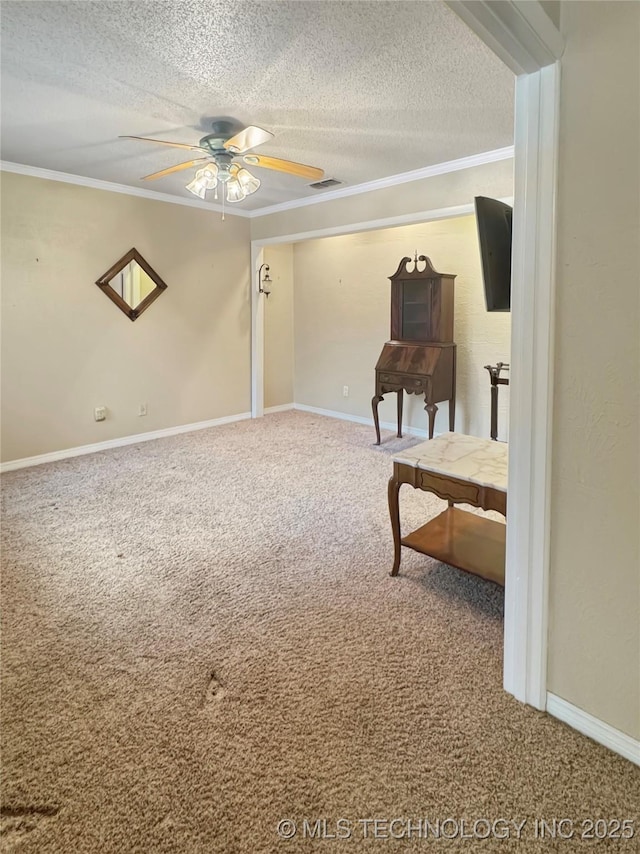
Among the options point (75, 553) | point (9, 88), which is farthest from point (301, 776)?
point (9, 88)

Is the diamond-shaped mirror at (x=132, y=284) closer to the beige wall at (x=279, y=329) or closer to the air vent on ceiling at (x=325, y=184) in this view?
the beige wall at (x=279, y=329)

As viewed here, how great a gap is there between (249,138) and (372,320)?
10.00 feet

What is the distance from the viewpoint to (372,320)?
5.42 meters

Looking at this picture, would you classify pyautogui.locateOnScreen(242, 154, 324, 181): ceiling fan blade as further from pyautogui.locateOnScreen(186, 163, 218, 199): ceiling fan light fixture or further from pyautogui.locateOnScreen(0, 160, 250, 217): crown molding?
pyautogui.locateOnScreen(0, 160, 250, 217): crown molding

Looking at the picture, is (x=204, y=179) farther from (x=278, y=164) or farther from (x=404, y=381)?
(x=404, y=381)

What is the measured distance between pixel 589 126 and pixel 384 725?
5.96ft

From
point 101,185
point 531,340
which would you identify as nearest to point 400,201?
point 101,185

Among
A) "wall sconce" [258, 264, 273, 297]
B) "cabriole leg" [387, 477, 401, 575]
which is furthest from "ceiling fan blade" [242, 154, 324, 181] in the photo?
"wall sconce" [258, 264, 273, 297]

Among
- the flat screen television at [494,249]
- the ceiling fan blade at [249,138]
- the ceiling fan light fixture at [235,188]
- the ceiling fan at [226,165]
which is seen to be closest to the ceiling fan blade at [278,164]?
the ceiling fan at [226,165]

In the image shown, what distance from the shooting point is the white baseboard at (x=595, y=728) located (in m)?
1.40

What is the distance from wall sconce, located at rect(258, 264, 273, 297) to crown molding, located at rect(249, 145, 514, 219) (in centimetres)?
74

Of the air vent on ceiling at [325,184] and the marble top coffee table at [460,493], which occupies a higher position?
the air vent on ceiling at [325,184]

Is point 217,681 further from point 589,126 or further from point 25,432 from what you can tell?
point 25,432

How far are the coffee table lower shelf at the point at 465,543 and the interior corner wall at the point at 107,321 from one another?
11.0 feet
